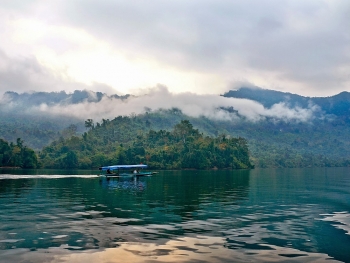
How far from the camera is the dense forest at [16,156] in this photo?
15262cm

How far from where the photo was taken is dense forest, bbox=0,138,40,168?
6009 inches

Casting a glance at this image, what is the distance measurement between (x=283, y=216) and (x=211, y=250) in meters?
13.7

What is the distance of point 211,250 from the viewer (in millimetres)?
19062

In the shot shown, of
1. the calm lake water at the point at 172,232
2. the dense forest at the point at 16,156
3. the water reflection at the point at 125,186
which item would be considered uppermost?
the dense forest at the point at 16,156

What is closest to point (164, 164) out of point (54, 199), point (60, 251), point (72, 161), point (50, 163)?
point (72, 161)

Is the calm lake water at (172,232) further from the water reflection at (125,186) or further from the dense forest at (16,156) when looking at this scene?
the dense forest at (16,156)

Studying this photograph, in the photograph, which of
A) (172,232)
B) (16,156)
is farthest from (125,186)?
(16,156)

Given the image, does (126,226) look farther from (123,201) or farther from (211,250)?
(123,201)

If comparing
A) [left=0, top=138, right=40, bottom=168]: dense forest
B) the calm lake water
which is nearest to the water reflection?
the calm lake water

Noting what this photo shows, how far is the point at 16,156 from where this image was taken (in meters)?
155

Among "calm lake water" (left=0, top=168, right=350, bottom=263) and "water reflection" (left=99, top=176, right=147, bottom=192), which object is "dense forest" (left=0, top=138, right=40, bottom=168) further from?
"calm lake water" (left=0, top=168, right=350, bottom=263)

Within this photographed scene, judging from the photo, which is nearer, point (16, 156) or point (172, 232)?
point (172, 232)

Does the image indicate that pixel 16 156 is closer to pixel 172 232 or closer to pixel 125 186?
pixel 125 186

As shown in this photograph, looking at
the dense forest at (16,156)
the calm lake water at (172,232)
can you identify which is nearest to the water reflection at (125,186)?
the calm lake water at (172,232)
